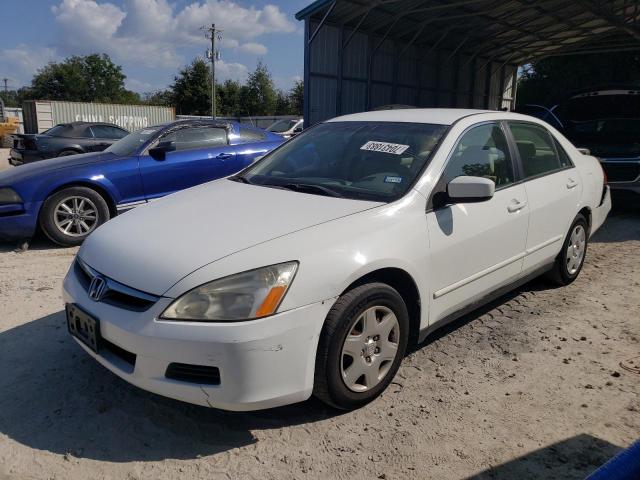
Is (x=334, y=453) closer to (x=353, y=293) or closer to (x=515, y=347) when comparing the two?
(x=353, y=293)

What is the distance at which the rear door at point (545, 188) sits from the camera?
3.79m

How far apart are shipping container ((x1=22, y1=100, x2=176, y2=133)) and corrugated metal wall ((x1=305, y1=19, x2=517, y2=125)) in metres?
15.3

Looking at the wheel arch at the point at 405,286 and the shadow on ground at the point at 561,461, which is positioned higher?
the wheel arch at the point at 405,286

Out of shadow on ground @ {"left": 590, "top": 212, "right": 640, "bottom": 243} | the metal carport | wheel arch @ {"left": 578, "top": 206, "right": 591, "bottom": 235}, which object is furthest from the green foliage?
wheel arch @ {"left": 578, "top": 206, "right": 591, "bottom": 235}

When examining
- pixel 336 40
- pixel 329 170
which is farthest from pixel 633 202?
pixel 336 40

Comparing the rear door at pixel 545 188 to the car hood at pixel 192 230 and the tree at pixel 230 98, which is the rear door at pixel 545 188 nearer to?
the car hood at pixel 192 230

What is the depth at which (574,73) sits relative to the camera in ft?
87.7

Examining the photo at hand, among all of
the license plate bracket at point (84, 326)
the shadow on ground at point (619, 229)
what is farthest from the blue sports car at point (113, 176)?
the shadow on ground at point (619, 229)

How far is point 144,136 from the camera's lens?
6.57 metres

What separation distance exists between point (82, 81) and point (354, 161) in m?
68.9

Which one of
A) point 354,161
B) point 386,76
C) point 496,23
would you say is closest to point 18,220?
point 354,161

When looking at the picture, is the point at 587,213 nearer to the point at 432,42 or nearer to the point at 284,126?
the point at 284,126

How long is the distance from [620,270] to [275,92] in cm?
5756

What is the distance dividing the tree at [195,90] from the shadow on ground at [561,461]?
56190mm
